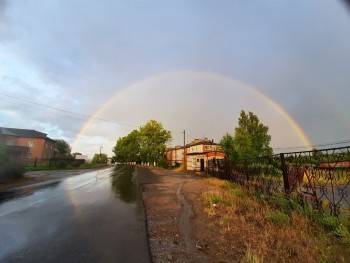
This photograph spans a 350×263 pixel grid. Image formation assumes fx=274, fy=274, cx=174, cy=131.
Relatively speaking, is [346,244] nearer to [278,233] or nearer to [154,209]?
[278,233]

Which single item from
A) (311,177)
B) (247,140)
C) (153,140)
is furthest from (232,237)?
(153,140)

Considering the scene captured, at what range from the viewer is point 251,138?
5575 centimetres

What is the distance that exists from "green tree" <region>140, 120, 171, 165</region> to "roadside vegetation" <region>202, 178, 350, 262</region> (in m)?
66.8

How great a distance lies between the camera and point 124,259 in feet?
15.6

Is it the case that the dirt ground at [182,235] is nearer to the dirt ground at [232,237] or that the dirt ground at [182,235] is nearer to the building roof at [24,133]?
the dirt ground at [232,237]

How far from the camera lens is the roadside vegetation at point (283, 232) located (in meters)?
4.88

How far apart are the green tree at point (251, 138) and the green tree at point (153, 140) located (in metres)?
24.6

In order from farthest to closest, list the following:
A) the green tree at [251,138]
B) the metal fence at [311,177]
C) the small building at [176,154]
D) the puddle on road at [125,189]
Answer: the small building at [176,154] → the green tree at [251,138] → the puddle on road at [125,189] → the metal fence at [311,177]

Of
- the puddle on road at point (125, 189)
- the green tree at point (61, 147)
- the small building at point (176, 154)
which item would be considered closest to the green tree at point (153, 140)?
the small building at point (176, 154)

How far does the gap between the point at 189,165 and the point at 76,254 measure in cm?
5937

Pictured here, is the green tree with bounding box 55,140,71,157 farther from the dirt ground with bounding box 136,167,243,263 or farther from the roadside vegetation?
the roadside vegetation

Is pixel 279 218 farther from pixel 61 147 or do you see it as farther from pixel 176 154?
pixel 61 147

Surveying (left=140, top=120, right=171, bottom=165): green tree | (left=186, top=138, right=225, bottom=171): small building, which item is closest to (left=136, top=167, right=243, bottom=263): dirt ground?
(left=186, top=138, right=225, bottom=171): small building

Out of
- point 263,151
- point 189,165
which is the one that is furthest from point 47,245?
point 189,165
